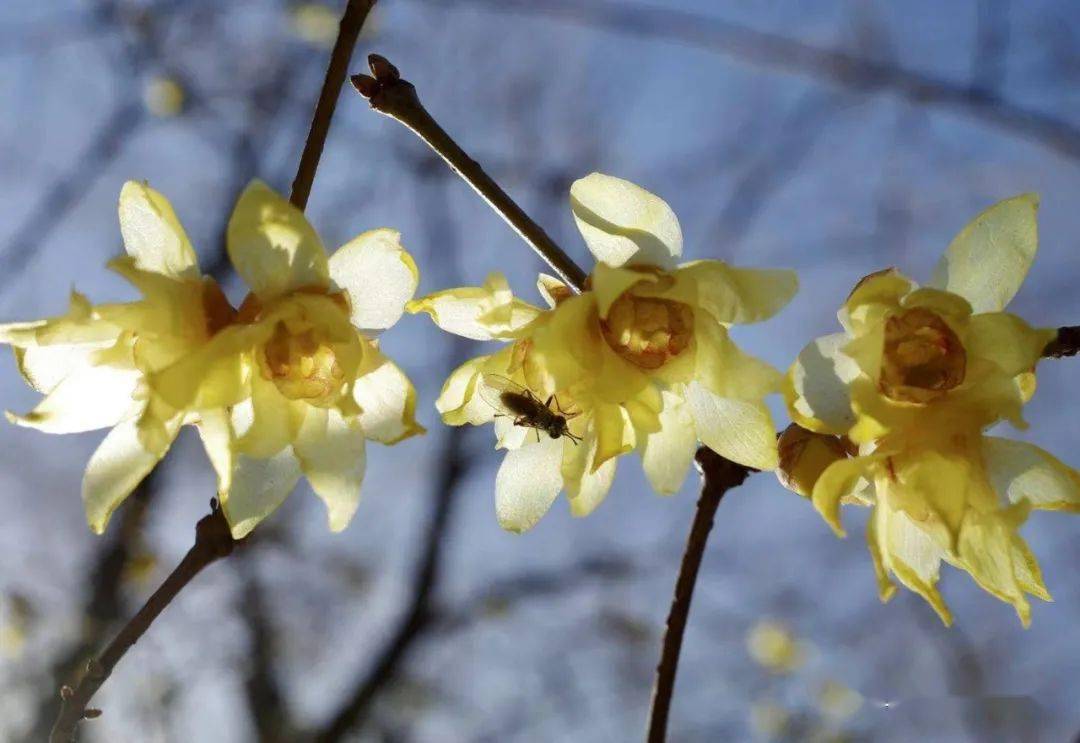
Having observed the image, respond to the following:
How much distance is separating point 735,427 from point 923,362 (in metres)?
0.17

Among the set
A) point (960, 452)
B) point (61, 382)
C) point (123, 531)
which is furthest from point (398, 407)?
point (123, 531)

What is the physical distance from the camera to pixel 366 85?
81cm

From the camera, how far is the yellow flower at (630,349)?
0.77 meters

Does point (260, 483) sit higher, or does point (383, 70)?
point (383, 70)

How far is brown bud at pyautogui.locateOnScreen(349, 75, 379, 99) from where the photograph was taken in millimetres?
808

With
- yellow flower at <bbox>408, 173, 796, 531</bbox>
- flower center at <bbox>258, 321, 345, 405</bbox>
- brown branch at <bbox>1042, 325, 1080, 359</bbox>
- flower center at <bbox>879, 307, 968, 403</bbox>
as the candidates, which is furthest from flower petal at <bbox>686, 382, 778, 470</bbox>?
flower center at <bbox>258, 321, 345, 405</bbox>

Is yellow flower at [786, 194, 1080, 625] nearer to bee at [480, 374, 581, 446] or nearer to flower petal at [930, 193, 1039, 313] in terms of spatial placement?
flower petal at [930, 193, 1039, 313]

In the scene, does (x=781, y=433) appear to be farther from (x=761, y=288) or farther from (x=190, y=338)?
(x=190, y=338)

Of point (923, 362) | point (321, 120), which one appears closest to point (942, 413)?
point (923, 362)

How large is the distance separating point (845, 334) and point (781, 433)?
132 mm

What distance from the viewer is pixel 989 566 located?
2.55 feet

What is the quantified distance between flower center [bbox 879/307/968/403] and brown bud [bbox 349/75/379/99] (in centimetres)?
50

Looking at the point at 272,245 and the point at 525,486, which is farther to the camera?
the point at 525,486

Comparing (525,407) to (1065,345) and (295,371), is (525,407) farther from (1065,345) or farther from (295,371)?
(1065,345)
